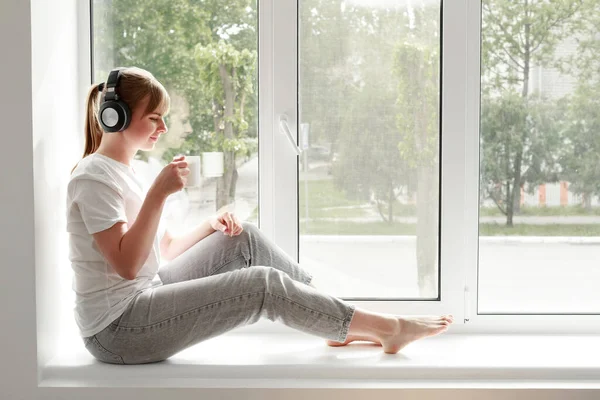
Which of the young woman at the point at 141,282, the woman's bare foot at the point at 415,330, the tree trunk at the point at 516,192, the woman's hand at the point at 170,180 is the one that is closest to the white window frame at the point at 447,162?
the tree trunk at the point at 516,192

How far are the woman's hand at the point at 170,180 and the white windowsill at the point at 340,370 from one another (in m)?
0.49

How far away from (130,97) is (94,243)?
42 cm

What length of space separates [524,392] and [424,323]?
354 mm

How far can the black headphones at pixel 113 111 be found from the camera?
6.47ft

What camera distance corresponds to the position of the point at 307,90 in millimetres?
2350

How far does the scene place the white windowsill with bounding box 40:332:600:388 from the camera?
76.5 inches

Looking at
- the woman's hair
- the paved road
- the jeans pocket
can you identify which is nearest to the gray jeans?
the jeans pocket

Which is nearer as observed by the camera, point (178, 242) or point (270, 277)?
point (270, 277)

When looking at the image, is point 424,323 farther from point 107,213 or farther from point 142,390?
point 107,213

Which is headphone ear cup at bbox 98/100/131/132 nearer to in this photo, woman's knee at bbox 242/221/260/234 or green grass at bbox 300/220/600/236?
woman's knee at bbox 242/221/260/234

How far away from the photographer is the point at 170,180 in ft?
6.41

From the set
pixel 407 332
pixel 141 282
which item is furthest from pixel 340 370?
pixel 141 282

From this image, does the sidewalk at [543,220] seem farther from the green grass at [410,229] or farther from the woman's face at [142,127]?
the woman's face at [142,127]

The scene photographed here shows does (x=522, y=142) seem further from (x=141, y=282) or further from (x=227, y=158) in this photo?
(x=141, y=282)
